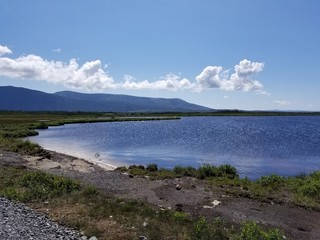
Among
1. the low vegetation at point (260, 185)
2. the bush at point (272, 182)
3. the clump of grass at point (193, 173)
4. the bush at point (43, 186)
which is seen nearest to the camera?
the bush at point (43, 186)

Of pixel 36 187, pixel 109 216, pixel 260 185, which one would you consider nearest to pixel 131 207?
pixel 109 216

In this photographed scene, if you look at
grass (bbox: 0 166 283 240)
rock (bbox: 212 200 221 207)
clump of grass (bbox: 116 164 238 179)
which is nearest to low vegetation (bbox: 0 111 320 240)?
grass (bbox: 0 166 283 240)

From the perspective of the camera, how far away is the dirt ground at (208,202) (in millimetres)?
16594

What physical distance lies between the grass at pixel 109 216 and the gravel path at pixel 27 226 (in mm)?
596

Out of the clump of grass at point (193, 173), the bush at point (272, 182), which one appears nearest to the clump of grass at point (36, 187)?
the clump of grass at point (193, 173)

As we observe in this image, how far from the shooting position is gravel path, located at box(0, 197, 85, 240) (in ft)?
36.9

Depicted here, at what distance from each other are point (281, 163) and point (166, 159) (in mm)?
13984

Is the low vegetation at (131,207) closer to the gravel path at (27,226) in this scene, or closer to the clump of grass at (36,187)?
the clump of grass at (36,187)

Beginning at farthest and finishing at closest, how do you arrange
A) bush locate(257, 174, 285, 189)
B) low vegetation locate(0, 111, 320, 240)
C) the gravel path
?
bush locate(257, 174, 285, 189) < low vegetation locate(0, 111, 320, 240) < the gravel path

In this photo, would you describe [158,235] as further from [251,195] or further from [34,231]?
[251,195]

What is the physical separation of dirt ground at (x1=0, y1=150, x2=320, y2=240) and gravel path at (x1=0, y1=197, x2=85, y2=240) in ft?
22.9

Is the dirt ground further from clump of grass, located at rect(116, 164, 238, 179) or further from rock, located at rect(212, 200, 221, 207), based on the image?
clump of grass, located at rect(116, 164, 238, 179)

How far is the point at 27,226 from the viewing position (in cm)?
1213

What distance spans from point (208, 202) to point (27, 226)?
416 inches
